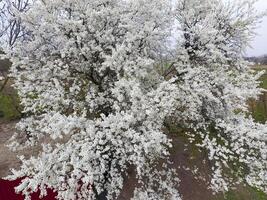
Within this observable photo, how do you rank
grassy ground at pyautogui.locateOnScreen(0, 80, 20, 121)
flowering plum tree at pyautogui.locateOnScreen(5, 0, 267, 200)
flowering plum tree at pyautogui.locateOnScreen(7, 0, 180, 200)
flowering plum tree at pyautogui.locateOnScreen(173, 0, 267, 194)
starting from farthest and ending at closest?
grassy ground at pyautogui.locateOnScreen(0, 80, 20, 121), flowering plum tree at pyautogui.locateOnScreen(173, 0, 267, 194), flowering plum tree at pyautogui.locateOnScreen(5, 0, 267, 200), flowering plum tree at pyautogui.locateOnScreen(7, 0, 180, 200)

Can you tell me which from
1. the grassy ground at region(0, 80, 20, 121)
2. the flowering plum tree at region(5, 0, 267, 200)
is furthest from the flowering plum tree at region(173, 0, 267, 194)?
the grassy ground at region(0, 80, 20, 121)

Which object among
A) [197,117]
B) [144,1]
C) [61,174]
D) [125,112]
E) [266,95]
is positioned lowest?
[61,174]

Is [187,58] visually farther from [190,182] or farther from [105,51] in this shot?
[190,182]

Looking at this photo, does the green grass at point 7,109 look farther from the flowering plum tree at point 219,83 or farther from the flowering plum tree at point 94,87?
the flowering plum tree at point 219,83

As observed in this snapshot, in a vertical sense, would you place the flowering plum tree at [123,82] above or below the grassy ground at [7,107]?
below

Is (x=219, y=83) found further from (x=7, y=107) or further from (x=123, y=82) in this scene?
(x=7, y=107)

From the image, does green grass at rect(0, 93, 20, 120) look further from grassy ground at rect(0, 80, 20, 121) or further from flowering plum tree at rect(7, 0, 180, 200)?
flowering plum tree at rect(7, 0, 180, 200)

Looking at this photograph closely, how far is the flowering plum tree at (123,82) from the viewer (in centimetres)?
1320

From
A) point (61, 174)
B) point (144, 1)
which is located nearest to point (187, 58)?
point (144, 1)

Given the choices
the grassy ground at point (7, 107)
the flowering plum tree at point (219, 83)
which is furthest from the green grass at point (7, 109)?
the flowering plum tree at point (219, 83)

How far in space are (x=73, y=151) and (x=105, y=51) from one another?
3459 millimetres

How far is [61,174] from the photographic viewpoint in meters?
13.5

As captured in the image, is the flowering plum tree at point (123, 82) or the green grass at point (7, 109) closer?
the flowering plum tree at point (123, 82)

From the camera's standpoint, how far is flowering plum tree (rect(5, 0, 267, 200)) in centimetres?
1320
